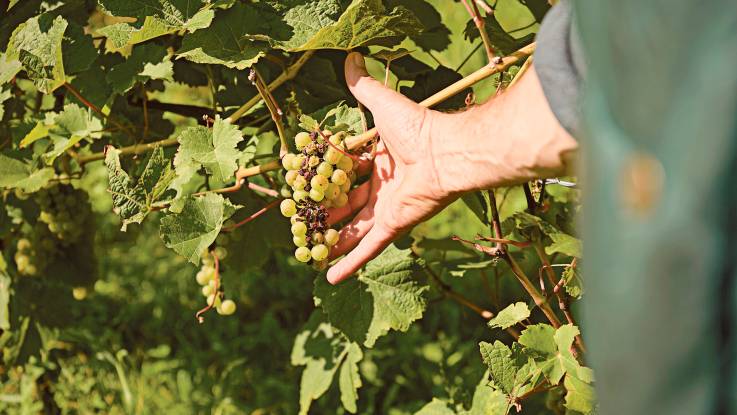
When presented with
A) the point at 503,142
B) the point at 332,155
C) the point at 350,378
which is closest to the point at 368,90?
the point at 332,155

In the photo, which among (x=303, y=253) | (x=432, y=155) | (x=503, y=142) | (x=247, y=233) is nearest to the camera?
(x=503, y=142)

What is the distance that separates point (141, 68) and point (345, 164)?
0.59 metres

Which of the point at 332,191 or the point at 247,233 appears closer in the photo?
the point at 332,191

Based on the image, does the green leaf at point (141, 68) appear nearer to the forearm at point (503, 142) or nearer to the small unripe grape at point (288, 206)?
the small unripe grape at point (288, 206)

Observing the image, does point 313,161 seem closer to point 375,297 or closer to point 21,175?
point 375,297

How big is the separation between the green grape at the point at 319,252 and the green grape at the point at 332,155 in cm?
19

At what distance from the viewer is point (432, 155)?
1.53 m

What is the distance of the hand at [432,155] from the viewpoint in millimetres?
Result: 1229

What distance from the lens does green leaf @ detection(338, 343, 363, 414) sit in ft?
7.34

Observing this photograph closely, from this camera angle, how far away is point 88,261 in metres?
2.67

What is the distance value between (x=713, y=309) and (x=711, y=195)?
4.1 inches

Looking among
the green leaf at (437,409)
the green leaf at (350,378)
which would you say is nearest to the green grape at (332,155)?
the green leaf at (350,378)

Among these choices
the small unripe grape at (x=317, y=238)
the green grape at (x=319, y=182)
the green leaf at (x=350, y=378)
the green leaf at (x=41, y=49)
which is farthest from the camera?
the green leaf at (x=350, y=378)

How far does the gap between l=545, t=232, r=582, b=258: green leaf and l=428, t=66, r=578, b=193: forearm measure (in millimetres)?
310
